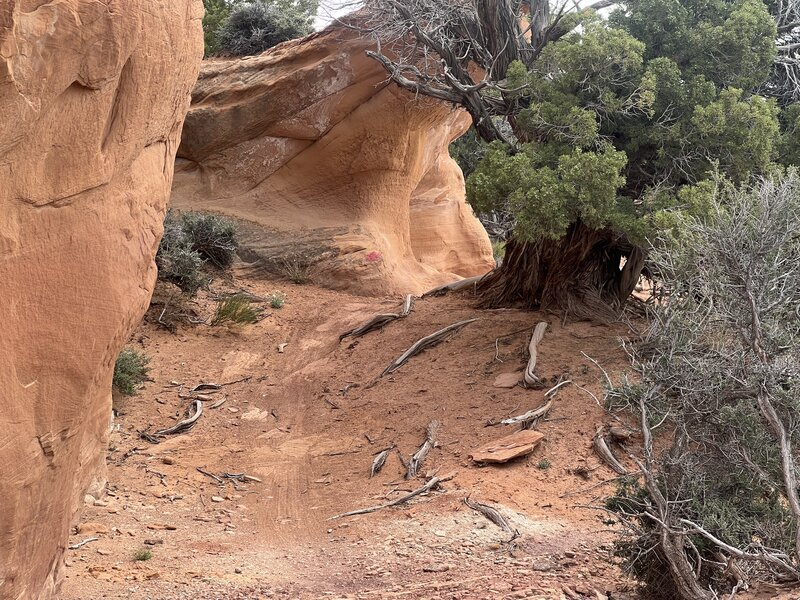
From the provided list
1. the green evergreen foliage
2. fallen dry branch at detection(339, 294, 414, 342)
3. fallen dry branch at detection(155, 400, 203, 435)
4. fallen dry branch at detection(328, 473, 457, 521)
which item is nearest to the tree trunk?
the green evergreen foliage

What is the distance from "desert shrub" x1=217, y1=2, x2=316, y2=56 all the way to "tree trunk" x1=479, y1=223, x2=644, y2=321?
25.4 feet

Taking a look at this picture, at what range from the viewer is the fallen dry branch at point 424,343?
35.0 feet

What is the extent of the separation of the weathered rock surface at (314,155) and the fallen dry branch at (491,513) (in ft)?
24.1

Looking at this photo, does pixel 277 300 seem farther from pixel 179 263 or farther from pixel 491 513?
pixel 491 513

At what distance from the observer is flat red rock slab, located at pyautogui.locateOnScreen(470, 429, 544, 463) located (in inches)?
319

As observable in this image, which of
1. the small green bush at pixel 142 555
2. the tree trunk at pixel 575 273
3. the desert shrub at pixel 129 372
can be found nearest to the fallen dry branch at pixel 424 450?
the small green bush at pixel 142 555

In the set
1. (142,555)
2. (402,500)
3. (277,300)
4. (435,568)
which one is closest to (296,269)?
(277,300)

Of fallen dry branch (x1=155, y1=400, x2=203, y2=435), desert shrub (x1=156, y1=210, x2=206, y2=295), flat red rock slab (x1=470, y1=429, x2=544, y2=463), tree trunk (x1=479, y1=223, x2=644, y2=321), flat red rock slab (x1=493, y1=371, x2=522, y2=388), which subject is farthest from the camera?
desert shrub (x1=156, y1=210, x2=206, y2=295)

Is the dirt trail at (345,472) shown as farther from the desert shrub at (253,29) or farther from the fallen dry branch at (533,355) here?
the desert shrub at (253,29)

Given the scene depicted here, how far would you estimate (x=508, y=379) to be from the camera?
9.80 metres

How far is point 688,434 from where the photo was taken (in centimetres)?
522

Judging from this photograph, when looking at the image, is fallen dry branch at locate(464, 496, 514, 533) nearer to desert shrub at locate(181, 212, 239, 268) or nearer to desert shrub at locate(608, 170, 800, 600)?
desert shrub at locate(608, 170, 800, 600)

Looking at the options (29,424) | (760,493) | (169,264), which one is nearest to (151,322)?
(169,264)

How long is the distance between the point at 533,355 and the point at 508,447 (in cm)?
195
